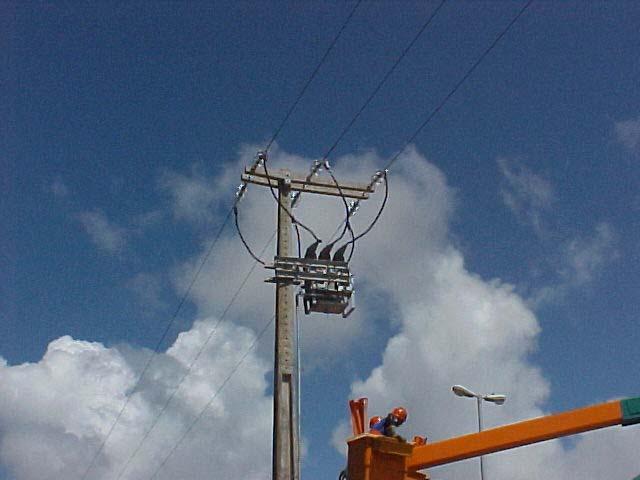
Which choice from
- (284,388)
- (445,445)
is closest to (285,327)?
(284,388)

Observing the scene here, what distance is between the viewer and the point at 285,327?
14609mm

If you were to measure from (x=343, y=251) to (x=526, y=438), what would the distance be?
33.7ft

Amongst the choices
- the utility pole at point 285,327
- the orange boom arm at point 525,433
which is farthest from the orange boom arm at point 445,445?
the utility pole at point 285,327

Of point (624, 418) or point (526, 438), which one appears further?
point (526, 438)

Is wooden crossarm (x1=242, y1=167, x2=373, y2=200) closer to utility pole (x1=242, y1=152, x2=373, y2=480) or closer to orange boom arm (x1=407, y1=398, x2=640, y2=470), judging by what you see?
utility pole (x1=242, y1=152, x2=373, y2=480)

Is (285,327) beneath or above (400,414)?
above

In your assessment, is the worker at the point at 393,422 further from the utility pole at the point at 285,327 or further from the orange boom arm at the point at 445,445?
the utility pole at the point at 285,327

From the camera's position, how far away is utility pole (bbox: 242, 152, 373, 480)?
44.8ft

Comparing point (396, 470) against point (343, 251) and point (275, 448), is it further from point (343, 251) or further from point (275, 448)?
point (343, 251)

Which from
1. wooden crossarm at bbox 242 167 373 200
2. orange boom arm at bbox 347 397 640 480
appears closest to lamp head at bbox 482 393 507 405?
wooden crossarm at bbox 242 167 373 200

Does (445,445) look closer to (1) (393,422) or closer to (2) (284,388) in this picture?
(1) (393,422)

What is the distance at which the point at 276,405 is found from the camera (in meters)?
14.1

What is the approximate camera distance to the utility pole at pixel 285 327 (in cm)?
1366

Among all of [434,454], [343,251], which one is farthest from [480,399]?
[434,454]
